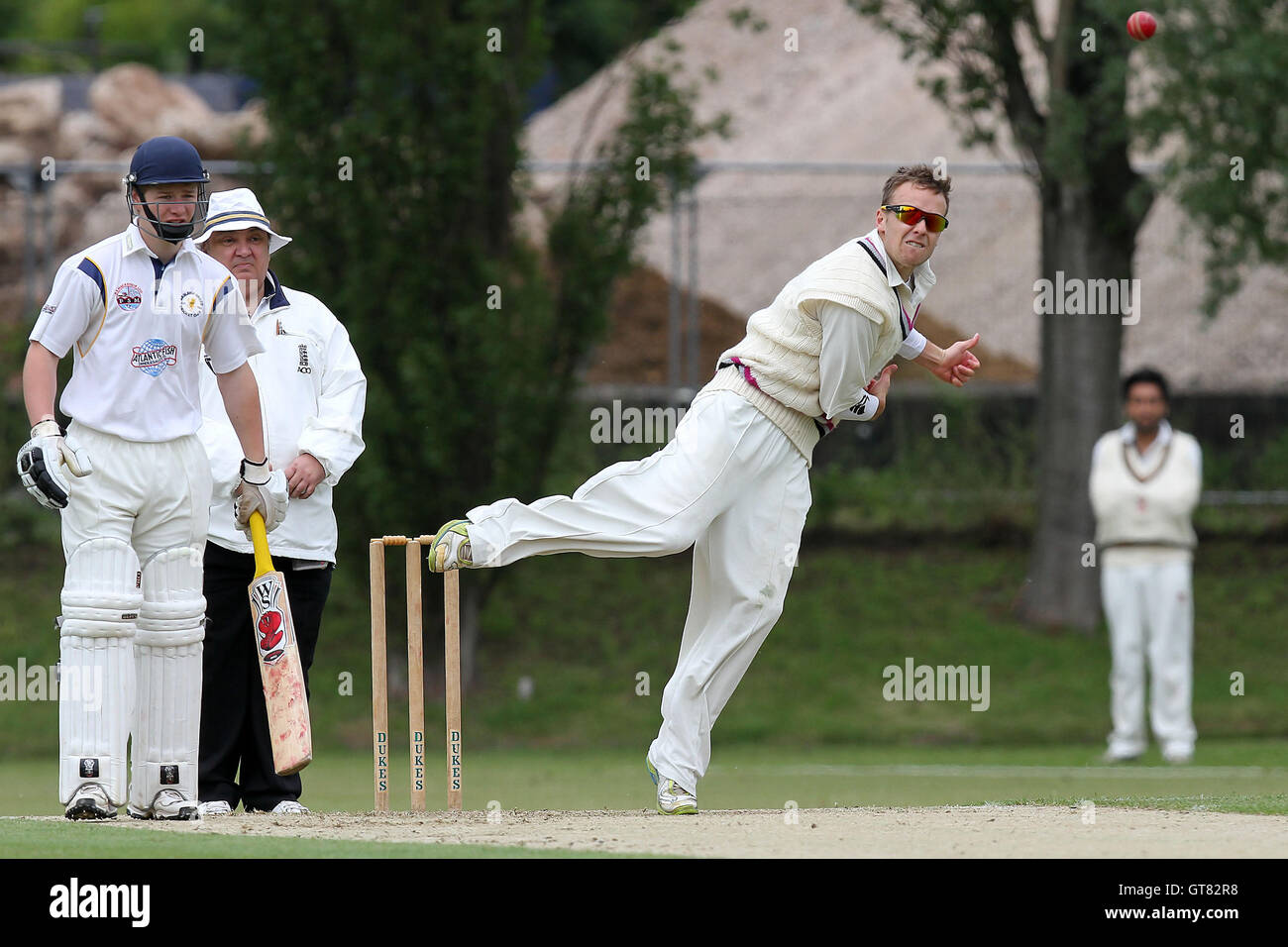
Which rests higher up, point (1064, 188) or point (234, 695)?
point (1064, 188)

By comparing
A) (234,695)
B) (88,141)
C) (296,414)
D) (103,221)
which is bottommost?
(234,695)

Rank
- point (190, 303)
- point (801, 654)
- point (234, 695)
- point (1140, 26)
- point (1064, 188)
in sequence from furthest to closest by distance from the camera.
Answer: point (801, 654), point (1064, 188), point (1140, 26), point (234, 695), point (190, 303)

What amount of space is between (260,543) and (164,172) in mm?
1305

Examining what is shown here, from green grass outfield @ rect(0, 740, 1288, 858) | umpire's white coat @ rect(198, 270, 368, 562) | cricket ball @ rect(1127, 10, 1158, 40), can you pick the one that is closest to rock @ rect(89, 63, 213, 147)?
green grass outfield @ rect(0, 740, 1288, 858)

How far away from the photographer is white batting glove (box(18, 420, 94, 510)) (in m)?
6.10

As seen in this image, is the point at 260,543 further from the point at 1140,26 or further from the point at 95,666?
the point at 1140,26

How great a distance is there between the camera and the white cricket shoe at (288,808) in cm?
717

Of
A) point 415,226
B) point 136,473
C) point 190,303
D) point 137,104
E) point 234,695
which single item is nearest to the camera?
point 136,473

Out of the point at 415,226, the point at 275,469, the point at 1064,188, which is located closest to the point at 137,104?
the point at 415,226

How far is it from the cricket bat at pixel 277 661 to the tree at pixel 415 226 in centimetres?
591

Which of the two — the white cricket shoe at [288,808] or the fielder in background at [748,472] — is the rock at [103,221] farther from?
the fielder in background at [748,472]

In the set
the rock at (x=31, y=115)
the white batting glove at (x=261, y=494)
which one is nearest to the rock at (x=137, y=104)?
the rock at (x=31, y=115)

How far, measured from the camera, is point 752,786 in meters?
10.2

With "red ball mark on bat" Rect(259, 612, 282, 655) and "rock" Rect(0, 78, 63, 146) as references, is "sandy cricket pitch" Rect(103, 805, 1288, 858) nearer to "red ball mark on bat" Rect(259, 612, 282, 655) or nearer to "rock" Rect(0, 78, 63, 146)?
"red ball mark on bat" Rect(259, 612, 282, 655)
